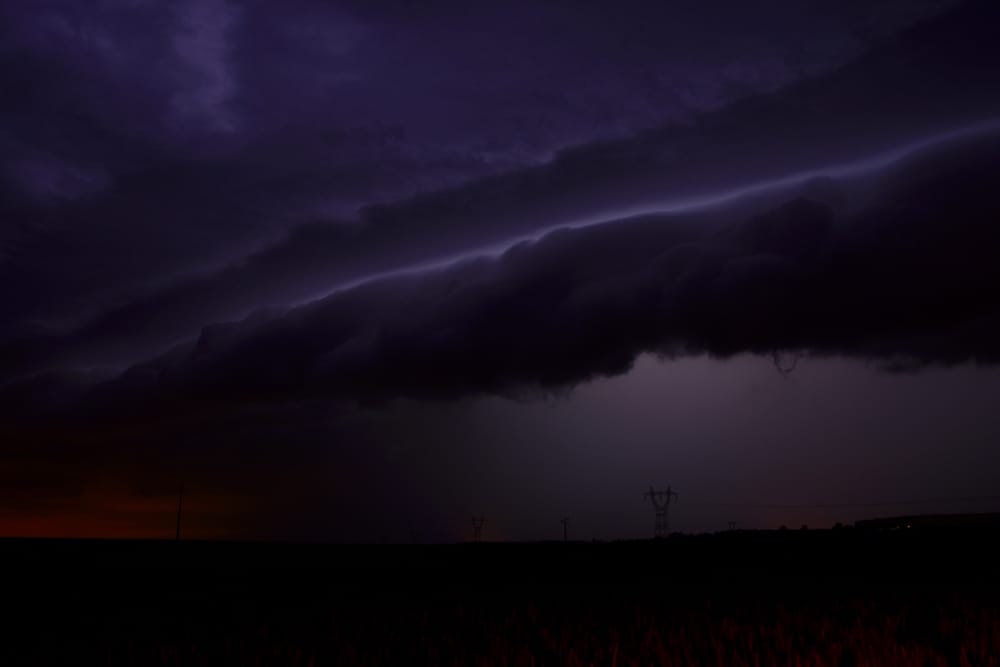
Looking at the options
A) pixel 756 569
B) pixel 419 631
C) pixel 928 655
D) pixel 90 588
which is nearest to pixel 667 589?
pixel 419 631

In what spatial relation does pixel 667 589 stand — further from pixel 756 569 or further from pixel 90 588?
pixel 90 588

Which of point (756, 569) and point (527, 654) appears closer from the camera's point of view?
point (527, 654)

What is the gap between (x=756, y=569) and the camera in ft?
156

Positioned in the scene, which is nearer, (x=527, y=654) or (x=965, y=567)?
(x=527, y=654)

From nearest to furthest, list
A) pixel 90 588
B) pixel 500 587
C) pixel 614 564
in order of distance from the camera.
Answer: pixel 500 587, pixel 90 588, pixel 614 564

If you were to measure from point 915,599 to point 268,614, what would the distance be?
18.0 meters

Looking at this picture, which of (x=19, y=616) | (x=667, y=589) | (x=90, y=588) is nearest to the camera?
(x=19, y=616)

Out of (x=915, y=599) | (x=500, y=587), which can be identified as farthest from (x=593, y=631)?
(x=500, y=587)

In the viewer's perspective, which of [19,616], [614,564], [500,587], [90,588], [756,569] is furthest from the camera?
[614,564]

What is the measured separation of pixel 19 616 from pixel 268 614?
10667 mm

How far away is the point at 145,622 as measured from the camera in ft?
71.4

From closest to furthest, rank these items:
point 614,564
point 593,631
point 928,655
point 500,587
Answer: point 928,655 → point 593,631 → point 500,587 → point 614,564

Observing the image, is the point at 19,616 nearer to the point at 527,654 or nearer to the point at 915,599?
the point at 527,654

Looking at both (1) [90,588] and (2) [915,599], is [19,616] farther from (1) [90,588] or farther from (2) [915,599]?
(2) [915,599]
